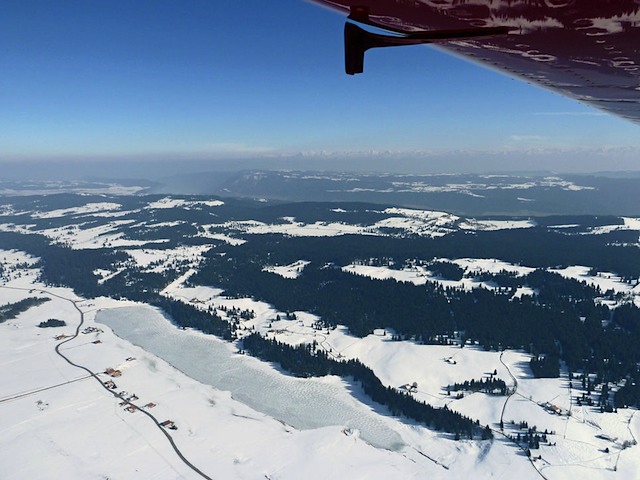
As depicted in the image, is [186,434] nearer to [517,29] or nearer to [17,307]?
[517,29]

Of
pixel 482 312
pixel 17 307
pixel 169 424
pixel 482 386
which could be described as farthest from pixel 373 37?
pixel 17 307

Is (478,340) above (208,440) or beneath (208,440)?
beneath

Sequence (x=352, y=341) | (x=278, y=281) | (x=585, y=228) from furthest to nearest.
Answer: (x=585, y=228)
(x=278, y=281)
(x=352, y=341)

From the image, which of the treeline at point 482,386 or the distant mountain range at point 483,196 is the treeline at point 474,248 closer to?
the treeline at point 482,386

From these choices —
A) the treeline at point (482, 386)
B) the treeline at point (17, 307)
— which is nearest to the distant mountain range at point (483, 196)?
the treeline at point (482, 386)

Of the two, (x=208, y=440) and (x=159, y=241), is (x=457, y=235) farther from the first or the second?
(x=208, y=440)

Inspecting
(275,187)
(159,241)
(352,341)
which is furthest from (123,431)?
(275,187)

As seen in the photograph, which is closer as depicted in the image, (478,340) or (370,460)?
(370,460)
